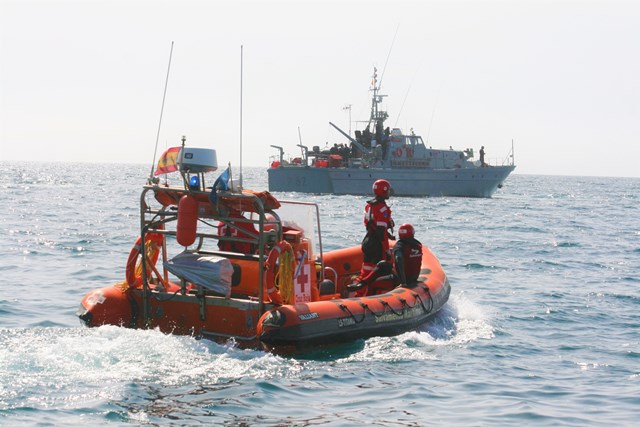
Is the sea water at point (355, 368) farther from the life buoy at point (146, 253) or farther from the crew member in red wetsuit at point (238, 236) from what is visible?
the crew member in red wetsuit at point (238, 236)

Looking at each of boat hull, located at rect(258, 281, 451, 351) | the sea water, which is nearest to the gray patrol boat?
the sea water

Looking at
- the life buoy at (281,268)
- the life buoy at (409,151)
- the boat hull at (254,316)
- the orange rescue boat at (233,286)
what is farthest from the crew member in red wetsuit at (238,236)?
the life buoy at (409,151)

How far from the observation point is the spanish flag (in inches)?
376

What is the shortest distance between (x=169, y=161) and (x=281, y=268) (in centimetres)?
169

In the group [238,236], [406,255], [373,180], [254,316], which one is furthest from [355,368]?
[373,180]

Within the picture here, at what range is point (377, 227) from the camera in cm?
1170

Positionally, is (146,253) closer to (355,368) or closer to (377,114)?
(355,368)

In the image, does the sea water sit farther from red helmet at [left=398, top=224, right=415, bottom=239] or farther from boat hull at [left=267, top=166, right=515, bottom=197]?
boat hull at [left=267, top=166, right=515, bottom=197]

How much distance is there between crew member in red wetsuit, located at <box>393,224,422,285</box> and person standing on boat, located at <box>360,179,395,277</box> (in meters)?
0.15

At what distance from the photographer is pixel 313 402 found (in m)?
7.98

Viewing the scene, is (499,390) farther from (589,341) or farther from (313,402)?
(589,341)

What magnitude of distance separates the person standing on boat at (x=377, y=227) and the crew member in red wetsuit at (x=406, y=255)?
0.15 metres

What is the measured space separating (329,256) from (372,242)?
6.14 feet

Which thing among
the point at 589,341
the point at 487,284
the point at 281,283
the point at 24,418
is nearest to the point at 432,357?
the point at 281,283
